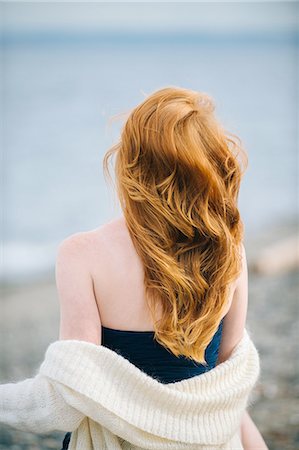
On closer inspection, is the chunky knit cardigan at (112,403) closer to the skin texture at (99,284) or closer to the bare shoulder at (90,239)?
the skin texture at (99,284)

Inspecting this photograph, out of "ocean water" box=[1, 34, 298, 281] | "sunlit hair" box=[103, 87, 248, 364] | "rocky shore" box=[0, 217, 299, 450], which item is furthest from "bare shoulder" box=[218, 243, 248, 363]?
"ocean water" box=[1, 34, 298, 281]

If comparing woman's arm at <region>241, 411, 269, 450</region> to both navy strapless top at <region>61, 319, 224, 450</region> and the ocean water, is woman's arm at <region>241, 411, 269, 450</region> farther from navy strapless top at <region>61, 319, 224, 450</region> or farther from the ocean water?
the ocean water

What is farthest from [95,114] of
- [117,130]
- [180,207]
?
[180,207]

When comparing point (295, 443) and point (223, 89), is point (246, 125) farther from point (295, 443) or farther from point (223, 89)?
point (295, 443)

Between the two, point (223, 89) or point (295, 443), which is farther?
point (223, 89)

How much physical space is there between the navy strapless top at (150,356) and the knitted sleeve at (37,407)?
0.16 m

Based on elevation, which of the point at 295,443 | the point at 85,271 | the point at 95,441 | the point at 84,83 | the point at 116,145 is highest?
the point at 84,83

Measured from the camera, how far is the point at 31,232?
9.03 metres

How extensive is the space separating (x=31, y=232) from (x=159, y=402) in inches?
301

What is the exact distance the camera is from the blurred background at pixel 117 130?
4.61 metres

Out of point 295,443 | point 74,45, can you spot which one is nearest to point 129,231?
point 295,443

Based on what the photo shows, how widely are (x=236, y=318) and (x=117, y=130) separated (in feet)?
1.74

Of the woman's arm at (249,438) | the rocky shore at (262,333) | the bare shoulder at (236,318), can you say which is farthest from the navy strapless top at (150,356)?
the rocky shore at (262,333)

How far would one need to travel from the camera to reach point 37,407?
1.51 metres
